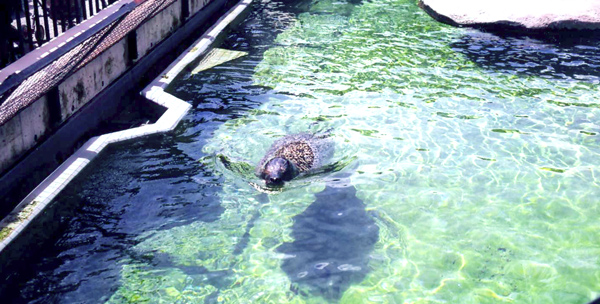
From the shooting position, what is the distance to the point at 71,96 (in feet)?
27.9

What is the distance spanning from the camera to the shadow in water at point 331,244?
6.33 meters

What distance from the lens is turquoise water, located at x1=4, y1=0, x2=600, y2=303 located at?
250 inches

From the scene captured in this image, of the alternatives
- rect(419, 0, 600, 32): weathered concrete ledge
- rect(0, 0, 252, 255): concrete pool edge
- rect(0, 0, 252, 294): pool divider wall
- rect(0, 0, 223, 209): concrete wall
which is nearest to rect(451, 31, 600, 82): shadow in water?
rect(419, 0, 600, 32): weathered concrete ledge

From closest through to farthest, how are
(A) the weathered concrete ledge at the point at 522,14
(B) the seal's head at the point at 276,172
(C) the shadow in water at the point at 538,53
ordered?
(B) the seal's head at the point at 276,172, (C) the shadow in water at the point at 538,53, (A) the weathered concrete ledge at the point at 522,14

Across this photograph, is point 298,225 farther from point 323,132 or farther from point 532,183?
point 532,183

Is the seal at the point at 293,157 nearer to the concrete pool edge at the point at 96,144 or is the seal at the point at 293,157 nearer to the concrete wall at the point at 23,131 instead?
the concrete pool edge at the point at 96,144

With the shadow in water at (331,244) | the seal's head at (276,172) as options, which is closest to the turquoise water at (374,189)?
the shadow in water at (331,244)

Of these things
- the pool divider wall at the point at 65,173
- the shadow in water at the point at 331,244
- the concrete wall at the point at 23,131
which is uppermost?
the concrete wall at the point at 23,131

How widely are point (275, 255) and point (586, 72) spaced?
28.5 ft

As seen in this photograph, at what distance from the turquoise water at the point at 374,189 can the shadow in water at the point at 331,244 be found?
0.02 meters

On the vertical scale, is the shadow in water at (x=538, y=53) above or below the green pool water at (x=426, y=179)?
above

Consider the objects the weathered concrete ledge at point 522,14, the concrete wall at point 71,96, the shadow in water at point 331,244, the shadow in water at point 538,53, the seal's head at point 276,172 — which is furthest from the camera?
the weathered concrete ledge at point 522,14

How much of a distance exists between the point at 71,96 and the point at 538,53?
999cm

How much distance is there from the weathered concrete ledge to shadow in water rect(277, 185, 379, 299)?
8562 mm
